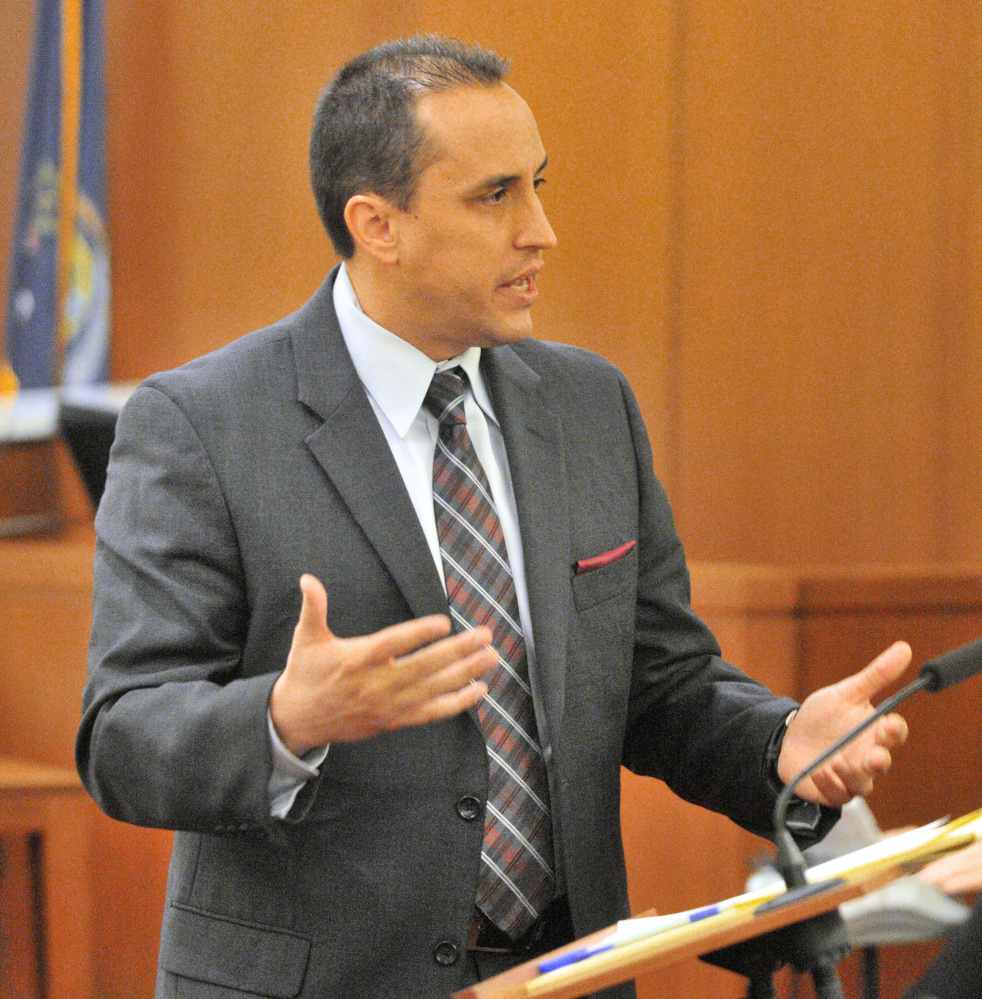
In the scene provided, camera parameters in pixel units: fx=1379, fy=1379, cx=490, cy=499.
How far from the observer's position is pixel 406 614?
5.52 feet

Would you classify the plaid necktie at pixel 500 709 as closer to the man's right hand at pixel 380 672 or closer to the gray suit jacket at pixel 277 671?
the gray suit jacket at pixel 277 671

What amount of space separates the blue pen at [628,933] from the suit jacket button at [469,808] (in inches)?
16.9

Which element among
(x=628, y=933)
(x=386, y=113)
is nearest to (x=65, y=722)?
(x=386, y=113)

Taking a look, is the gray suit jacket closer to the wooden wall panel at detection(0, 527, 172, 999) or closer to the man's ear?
the man's ear

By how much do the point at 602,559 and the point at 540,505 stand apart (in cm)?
12

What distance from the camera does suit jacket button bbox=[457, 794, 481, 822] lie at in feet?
5.41

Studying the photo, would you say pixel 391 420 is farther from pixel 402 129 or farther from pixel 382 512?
pixel 402 129

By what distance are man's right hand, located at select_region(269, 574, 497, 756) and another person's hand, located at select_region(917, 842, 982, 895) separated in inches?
18.2

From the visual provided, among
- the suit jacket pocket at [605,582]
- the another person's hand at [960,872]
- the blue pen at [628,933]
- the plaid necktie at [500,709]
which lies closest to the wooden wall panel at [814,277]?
the suit jacket pocket at [605,582]

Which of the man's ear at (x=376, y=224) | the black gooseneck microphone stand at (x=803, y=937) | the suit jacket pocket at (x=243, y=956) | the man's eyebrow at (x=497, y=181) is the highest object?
the man's eyebrow at (x=497, y=181)

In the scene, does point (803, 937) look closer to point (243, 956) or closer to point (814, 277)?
point (243, 956)

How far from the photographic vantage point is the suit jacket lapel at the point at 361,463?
1.67 metres

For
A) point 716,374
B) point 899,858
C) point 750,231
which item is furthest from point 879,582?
point 899,858

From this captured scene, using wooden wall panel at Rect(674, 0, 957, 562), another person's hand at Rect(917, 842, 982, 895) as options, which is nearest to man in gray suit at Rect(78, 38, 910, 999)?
another person's hand at Rect(917, 842, 982, 895)
